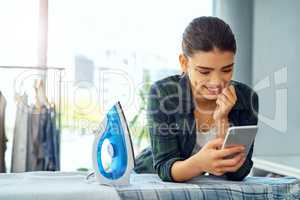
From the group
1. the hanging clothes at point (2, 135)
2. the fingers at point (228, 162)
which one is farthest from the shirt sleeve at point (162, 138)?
→ the hanging clothes at point (2, 135)

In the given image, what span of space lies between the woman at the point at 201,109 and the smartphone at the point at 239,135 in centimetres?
1

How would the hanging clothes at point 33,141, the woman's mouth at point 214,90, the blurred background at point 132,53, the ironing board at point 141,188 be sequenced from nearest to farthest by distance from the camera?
the ironing board at point 141,188 < the woman's mouth at point 214,90 < the hanging clothes at point 33,141 < the blurred background at point 132,53

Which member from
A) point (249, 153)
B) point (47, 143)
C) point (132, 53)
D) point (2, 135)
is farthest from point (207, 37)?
point (132, 53)

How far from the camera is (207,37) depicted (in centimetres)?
94

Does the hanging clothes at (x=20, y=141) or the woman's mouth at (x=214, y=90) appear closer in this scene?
the woman's mouth at (x=214, y=90)

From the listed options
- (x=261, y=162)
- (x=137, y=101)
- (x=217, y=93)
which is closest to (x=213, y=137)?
(x=217, y=93)

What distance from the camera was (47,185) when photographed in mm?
910

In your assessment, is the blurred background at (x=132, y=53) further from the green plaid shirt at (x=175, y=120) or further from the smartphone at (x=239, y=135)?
the smartphone at (x=239, y=135)

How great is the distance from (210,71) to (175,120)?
14 cm

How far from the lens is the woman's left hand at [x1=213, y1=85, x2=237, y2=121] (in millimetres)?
960

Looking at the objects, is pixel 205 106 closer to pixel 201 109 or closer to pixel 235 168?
pixel 201 109

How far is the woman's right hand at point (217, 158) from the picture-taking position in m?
0.89

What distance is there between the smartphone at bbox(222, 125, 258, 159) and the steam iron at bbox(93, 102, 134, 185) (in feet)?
0.70

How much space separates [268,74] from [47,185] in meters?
1.75
